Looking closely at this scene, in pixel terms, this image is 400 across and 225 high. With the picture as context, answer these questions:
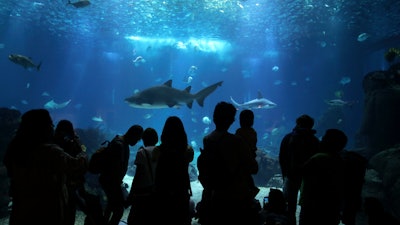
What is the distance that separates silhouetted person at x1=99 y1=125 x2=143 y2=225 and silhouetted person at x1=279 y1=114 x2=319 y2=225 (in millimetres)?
2283

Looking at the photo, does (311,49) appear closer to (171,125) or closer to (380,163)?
(380,163)

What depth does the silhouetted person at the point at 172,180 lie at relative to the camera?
2.90 m

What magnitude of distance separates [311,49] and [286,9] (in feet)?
53.4

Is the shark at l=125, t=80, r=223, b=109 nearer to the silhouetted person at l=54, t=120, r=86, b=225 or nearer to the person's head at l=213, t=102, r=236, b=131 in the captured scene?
the silhouetted person at l=54, t=120, r=86, b=225


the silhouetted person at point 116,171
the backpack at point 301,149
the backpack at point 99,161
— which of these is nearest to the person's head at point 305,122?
the backpack at point 301,149

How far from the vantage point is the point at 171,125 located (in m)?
3.02

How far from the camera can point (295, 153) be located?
166 inches

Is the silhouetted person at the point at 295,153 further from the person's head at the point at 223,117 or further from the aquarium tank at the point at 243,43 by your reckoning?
the aquarium tank at the point at 243,43

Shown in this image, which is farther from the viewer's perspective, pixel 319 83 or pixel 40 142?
pixel 319 83

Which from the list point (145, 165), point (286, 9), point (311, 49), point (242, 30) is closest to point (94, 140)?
point (145, 165)

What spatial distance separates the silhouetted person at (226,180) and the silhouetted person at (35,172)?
4.63 feet

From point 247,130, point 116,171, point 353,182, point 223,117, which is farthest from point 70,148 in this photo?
point 353,182

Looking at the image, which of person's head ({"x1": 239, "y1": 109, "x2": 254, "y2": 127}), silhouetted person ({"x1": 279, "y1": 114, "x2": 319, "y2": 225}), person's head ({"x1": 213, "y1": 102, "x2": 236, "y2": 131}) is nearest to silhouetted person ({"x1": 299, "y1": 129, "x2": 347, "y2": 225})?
silhouetted person ({"x1": 279, "y1": 114, "x2": 319, "y2": 225})

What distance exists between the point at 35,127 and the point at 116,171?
58.6 inches
